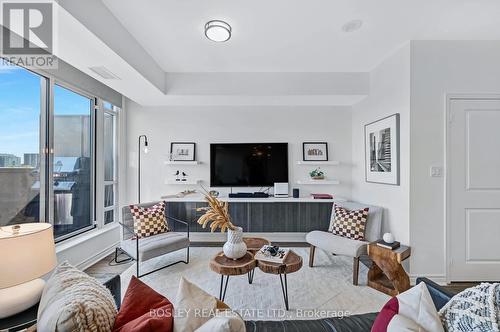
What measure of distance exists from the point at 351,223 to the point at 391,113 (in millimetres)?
1509

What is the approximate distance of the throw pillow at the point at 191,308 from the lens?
852 mm

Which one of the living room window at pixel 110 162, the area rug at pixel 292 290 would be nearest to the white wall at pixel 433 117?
the area rug at pixel 292 290

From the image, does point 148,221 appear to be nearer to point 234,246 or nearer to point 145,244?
point 145,244

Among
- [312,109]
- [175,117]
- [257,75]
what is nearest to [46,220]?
[175,117]

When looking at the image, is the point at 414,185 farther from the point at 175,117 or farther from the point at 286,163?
the point at 175,117

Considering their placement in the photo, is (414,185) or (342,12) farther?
(414,185)

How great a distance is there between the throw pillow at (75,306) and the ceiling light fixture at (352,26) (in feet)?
9.40

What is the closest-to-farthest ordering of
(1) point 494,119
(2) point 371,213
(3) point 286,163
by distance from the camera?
(1) point 494,119, (2) point 371,213, (3) point 286,163

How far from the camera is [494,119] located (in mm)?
2475

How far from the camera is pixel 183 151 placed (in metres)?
3.99

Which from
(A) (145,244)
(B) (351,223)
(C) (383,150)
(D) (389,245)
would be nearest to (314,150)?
(C) (383,150)

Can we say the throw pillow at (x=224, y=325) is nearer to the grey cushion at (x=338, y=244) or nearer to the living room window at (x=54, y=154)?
the grey cushion at (x=338, y=244)

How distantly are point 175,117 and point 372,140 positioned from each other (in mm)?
3313

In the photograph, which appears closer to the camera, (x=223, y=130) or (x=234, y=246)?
(x=234, y=246)
